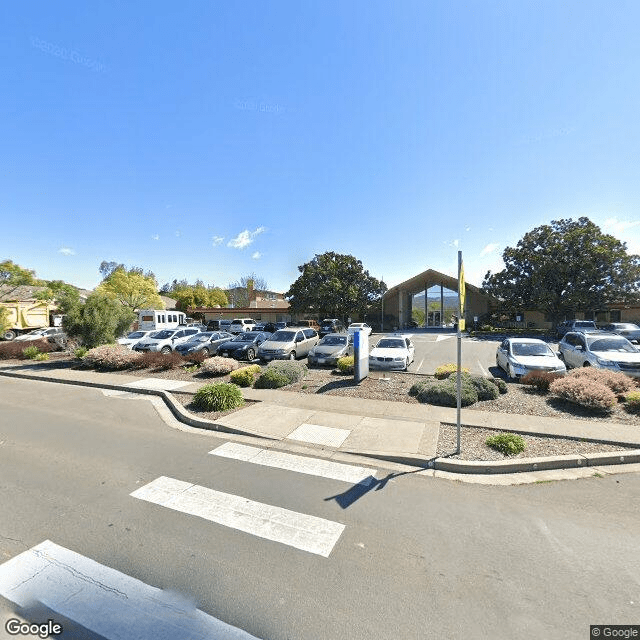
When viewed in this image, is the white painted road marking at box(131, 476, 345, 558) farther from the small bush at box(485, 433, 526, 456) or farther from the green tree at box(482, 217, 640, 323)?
the green tree at box(482, 217, 640, 323)

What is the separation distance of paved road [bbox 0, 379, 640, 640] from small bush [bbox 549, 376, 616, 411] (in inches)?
111

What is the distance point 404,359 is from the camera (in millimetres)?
12641

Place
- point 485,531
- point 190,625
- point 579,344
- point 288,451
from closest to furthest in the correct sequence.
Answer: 1. point 190,625
2. point 485,531
3. point 288,451
4. point 579,344

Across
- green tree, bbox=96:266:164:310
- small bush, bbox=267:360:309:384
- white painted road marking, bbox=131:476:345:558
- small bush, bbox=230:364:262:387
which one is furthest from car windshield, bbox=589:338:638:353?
green tree, bbox=96:266:164:310

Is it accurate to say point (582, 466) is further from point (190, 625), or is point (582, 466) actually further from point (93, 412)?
point (93, 412)

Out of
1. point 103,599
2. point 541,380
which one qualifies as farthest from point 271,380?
point 541,380

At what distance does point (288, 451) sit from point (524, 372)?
29.4 feet

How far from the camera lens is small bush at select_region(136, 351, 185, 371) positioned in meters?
13.0

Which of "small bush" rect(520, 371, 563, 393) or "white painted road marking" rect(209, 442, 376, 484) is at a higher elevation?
"small bush" rect(520, 371, 563, 393)

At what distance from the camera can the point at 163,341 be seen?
18.8 meters

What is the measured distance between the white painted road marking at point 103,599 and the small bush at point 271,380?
6.92m

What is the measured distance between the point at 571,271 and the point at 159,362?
126ft

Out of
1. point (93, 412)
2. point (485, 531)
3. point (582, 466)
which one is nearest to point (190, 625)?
point (485, 531)

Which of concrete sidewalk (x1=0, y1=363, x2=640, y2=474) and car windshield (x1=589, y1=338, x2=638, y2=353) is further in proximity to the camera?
car windshield (x1=589, y1=338, x2=638, y2=353)
